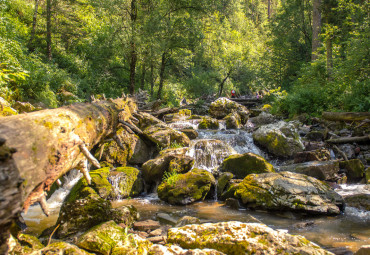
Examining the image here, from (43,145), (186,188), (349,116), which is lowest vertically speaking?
(186,188)

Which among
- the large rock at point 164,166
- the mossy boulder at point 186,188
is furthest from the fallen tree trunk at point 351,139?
the large rock at point 164,166

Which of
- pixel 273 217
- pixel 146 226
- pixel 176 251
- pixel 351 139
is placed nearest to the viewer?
pixel 176 251

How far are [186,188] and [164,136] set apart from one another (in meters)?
3.48

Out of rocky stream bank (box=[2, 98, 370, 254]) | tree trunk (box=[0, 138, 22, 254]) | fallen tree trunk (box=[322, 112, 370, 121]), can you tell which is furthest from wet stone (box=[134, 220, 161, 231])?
fallen tree trunk (box=[322, 112, 370, 121])

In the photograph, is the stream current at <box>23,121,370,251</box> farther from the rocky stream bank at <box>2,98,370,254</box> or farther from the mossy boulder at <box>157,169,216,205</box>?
the mossy boulder at <box>157,169,216,205</box>

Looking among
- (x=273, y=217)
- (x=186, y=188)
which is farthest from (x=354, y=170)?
(x=186, y=188)

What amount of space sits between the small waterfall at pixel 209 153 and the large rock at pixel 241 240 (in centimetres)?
614

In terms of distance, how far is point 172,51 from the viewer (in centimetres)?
1956

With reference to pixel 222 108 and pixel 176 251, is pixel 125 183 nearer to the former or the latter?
pixel 176 251

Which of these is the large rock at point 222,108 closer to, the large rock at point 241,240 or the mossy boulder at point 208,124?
the mossy boulder at point 208,124

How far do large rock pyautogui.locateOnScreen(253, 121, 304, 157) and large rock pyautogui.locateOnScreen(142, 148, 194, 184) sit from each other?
13.0 feet

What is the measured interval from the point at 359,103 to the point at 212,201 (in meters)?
8.37

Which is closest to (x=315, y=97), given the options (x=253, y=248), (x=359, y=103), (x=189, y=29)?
(x=359, y=103)

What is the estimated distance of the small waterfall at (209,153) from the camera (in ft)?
32.2
